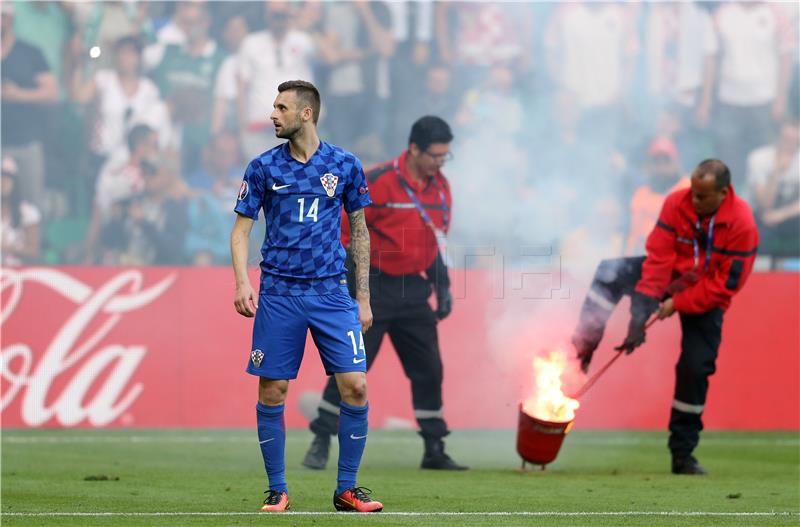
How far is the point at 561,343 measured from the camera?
1134cm

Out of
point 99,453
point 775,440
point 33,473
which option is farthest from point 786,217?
point 33,473

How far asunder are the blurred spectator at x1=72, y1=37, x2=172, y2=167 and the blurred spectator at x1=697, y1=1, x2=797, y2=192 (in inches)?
216

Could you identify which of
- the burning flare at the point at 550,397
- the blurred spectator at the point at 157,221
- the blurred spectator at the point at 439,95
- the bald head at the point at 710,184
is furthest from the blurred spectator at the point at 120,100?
the bald head at the point at 710,184

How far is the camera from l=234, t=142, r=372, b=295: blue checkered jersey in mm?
6613

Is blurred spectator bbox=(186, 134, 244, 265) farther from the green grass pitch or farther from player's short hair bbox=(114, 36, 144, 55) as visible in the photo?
the green grass pitch

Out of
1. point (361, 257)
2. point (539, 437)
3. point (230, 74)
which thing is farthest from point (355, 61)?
point (361, 257)

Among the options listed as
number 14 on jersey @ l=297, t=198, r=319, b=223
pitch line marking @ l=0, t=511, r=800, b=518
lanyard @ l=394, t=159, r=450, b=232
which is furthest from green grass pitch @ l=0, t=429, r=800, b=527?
lanyard @ l=394, t=159, r=450, b=232

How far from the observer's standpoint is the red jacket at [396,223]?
976 cm

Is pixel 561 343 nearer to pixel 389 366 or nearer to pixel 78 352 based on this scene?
pixel 389 366

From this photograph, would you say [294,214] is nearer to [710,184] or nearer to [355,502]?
[355,502]

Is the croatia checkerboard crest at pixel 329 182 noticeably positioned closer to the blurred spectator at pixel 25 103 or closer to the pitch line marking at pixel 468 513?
the pitch line marking at pixel 468 513

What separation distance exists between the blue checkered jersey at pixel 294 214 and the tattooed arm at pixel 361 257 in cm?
20

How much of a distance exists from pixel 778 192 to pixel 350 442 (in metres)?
8.53

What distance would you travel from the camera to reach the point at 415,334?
9.75 metres
